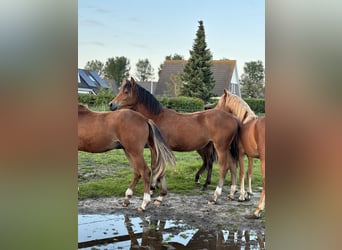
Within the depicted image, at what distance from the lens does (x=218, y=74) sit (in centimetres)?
275

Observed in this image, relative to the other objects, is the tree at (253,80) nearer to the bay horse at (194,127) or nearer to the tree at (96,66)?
the bay horse at (194,127)

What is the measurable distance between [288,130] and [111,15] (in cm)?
172

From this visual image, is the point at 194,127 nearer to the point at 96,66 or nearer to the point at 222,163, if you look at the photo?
the point at 222,163

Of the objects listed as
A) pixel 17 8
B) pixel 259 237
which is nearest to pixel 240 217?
pixel 259 237

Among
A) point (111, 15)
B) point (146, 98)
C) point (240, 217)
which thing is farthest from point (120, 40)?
point (240, 217)

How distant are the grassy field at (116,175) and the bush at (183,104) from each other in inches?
17.2

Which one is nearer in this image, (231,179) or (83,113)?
(83,113)

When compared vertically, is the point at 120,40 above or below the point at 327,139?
above

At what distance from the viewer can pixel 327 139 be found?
3.60 feet

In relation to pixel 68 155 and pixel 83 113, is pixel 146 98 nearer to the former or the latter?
pixel 83 113

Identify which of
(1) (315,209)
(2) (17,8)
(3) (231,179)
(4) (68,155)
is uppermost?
(2) (17,8)

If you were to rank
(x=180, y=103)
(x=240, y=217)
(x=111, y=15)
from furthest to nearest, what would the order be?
1. (x=180, y=103)
2. (x=240, y=217)
3. (x=111, y=15)

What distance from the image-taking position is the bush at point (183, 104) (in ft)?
9.84

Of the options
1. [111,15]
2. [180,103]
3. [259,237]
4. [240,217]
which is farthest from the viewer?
[180,103]
